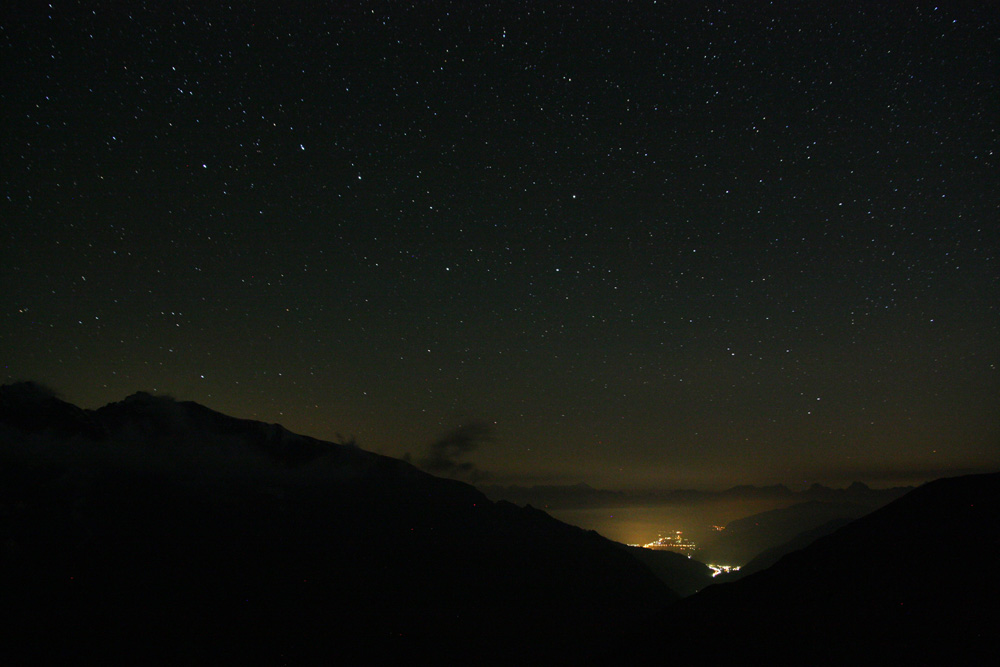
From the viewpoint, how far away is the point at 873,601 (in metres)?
42.2

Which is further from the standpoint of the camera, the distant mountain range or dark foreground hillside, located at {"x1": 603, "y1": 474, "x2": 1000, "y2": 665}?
the distant mountain range

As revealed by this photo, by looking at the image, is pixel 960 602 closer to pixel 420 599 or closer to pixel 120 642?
pixel 420 599

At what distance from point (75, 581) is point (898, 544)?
237422 millimetres

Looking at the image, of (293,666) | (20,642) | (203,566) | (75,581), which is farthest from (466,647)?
(75,581)

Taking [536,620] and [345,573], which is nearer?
[536,620]

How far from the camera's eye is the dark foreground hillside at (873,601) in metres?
34.9

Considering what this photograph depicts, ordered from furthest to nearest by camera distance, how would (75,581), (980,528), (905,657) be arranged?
1. (75,581)
2. (980,528)
3. (905,657)

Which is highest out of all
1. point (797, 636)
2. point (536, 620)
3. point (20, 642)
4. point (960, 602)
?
point (960, 602)

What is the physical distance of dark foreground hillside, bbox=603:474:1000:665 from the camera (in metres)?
34.9

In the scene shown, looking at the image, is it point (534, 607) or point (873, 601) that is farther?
point (534, 607)

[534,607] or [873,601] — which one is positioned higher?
[873,601]

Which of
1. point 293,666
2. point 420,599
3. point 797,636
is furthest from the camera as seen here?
point 420,599

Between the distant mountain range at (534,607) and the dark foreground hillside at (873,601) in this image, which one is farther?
the distant mountain range at (534,607)

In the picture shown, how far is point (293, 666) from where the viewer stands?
438 ft
